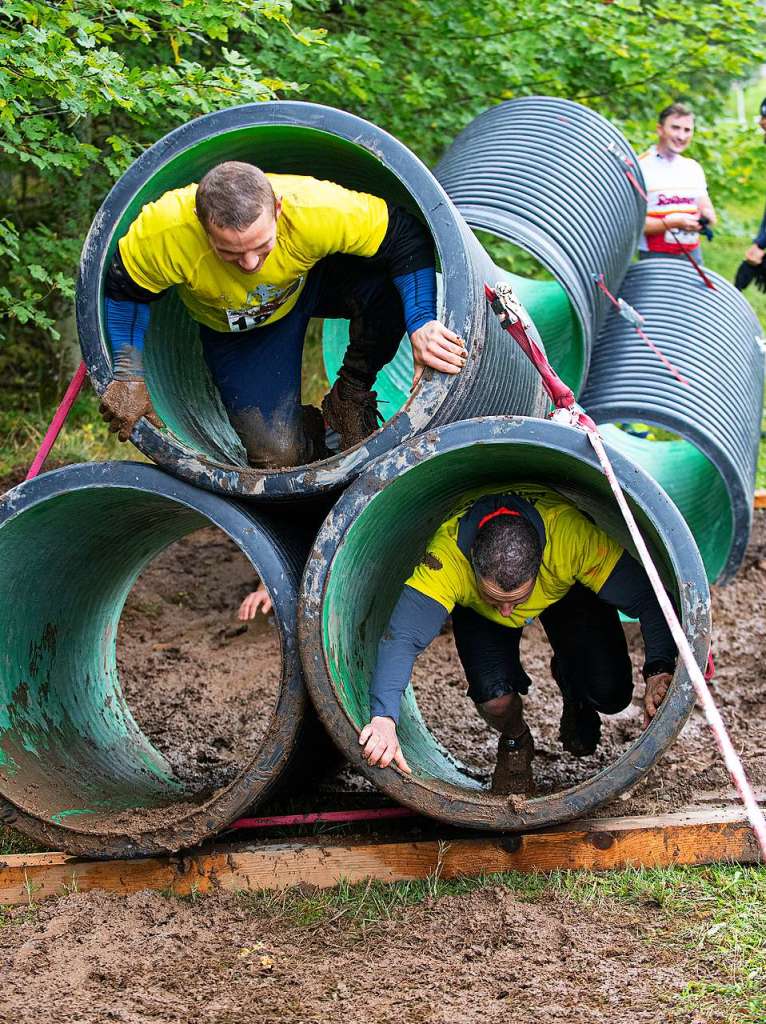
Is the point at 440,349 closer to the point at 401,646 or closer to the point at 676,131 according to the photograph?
the point at 401,646

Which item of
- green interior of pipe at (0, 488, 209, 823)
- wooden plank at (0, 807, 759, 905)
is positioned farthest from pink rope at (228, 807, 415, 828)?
green interior of pipe at (0, 488, 209, 823)

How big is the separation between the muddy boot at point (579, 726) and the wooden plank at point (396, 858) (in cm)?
75

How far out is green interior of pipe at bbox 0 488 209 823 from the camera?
431 centimetres

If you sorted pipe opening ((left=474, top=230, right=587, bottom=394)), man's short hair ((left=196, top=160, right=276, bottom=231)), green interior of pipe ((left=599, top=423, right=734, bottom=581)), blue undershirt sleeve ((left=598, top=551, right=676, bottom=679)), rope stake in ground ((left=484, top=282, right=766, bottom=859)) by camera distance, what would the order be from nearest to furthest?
rope stake in ground ((left=484, top=282, right=766, bottom=859))
man's short hair ((left=196, top=160, right=276, bottom=231))
blue undershirt sleeve ((left=598, top=551, right=676, bottom=679))
pipe opening ((left=474, top=230, right=587, bottom=394))
green interior of pipe ((left=599, top=423, right=734, bottom=581))

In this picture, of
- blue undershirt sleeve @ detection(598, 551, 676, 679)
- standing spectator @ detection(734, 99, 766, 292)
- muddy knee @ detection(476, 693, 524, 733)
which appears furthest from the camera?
standing spectator @ detection(734, 99, 766, 292)

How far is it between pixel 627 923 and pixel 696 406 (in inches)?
129

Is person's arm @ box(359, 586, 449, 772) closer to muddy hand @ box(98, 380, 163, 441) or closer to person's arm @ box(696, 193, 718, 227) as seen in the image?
muddy hand @ box(98, 380, 163, 441)

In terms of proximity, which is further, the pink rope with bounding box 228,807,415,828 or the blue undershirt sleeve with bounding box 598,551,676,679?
the pink rope with bounding box 228,807,415,828

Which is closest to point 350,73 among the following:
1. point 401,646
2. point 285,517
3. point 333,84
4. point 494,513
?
point 333,84

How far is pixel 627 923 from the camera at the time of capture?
3668 millimetres

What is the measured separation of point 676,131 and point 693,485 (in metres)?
A: 2.39

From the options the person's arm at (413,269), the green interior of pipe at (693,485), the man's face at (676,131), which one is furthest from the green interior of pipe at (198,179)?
the man's face at (676,131)

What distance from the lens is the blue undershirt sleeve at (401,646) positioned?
3811mm

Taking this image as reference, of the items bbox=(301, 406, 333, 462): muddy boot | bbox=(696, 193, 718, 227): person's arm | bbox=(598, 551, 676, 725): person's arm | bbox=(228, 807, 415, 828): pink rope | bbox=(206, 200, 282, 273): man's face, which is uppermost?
bbox=(696, 193, 718, 227): person's arm
